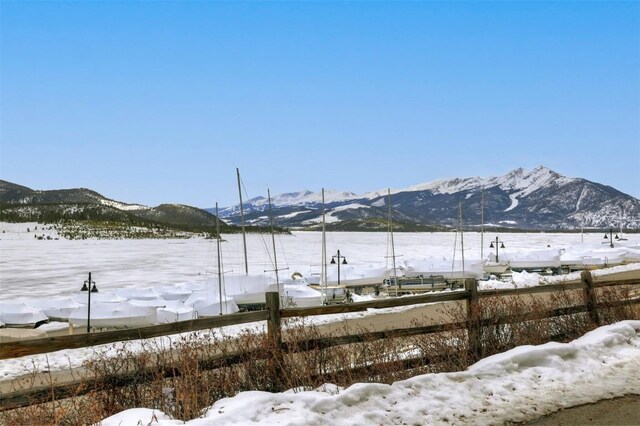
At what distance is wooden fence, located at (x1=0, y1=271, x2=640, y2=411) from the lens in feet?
17.7

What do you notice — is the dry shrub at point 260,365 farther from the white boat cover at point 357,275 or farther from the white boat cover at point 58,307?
the white boat cover at point 357,275

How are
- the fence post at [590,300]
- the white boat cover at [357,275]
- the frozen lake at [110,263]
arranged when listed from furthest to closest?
the white boat cover at [357,275], the frozen lake at [110,263], the fence post at [590,300]

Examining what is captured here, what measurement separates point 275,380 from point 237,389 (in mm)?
475

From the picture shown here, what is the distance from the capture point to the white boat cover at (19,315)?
21.8 m

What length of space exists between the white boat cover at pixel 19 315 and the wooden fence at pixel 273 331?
1841 cm

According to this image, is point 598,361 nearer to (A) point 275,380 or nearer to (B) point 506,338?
(B) point 506,338

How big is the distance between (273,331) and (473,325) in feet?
10.1

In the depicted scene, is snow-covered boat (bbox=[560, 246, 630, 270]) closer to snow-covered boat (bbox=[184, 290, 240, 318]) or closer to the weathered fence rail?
snow-covered boat (bbox=[184, 290, 240, 318])

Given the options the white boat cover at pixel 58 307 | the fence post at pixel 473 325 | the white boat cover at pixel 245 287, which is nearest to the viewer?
the fence post at pixel 473 325

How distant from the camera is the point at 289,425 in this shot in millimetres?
5336

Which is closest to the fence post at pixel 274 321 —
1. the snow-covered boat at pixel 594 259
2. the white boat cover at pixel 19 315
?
the white boat cover at pixel 19 315

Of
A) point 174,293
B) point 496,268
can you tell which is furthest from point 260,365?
point 496,268

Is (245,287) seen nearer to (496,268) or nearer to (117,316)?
(117,316)

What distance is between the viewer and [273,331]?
22.4ft
